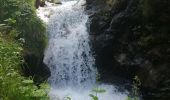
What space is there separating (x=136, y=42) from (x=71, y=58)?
270cm

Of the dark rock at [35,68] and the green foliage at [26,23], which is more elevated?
the green foliage at [26,23]

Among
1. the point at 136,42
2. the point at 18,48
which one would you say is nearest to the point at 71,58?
the point at 136,42

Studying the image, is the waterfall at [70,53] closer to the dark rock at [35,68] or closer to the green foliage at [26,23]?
the dark rock at [35,68]

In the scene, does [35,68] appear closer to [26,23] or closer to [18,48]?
[26,23]

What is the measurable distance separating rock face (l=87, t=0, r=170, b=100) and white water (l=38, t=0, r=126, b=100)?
17.4 inches

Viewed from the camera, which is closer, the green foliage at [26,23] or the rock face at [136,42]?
the green foliage at [26,23]

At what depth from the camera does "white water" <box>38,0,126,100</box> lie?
12.2 meters

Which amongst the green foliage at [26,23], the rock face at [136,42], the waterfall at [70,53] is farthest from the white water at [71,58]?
the green foliage at [26,23]

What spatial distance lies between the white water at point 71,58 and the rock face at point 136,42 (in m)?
0.44

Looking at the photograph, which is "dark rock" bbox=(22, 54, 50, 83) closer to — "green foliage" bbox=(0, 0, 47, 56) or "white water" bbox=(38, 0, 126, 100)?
"green foliage" bbox=(0, 0, 47, 56)

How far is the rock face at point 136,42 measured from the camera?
1105 cm

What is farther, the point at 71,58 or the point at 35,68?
the point at 71,58

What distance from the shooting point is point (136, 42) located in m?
11.9

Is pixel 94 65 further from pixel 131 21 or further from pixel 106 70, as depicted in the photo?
pixel 131 21
